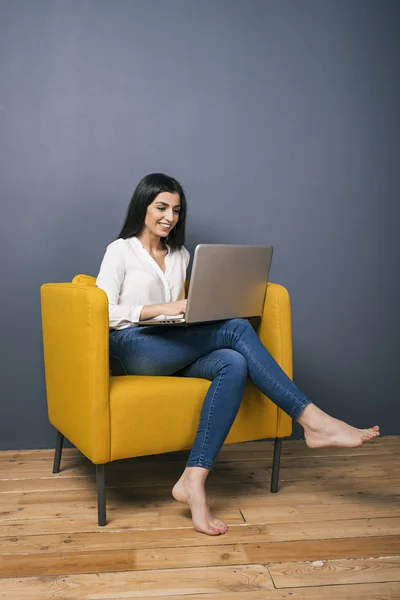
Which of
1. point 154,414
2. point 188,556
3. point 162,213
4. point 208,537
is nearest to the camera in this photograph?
point 188,556

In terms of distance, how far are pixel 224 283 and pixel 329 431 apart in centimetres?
58

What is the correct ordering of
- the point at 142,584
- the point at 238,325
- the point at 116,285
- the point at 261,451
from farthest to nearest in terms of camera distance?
the point at 261,451
the point at 116,285
the point at 238,325
the point at 142,584

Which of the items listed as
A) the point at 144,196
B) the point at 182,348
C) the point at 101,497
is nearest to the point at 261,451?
the point at 182,348

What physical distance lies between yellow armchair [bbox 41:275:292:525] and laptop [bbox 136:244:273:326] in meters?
0.11

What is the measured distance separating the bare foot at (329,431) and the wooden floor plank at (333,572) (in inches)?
14.6

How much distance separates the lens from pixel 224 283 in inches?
72.5

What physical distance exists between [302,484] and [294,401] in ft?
1.48

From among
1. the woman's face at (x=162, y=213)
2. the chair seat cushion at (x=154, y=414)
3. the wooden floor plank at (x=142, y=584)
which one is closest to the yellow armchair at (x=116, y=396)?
the chair seat cushion at (x=154, y=414)

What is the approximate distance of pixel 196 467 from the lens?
5.85ft

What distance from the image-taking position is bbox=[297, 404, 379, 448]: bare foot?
6.08 ft

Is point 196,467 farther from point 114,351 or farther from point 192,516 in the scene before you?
point 114,351

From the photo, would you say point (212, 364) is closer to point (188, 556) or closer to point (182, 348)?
point (182, 348)

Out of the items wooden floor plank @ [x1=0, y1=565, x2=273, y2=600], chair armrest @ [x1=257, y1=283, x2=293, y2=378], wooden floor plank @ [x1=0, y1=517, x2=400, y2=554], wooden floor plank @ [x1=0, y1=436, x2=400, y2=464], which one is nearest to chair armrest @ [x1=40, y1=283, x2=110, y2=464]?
wooden floor plank @ [x1=0, y1=517, x2=400, y2=554]

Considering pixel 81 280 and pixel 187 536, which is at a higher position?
pixel 81 280
